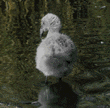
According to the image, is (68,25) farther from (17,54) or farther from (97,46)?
(17,54)

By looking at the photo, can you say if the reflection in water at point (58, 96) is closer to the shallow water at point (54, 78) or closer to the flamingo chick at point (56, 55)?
the shallow water at point (54, 78)

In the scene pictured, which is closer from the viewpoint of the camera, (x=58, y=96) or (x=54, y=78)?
(x=58, y=96)

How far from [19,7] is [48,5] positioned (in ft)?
5.26

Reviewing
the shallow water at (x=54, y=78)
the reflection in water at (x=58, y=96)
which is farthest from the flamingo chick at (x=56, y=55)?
the shallow water at (x=54, y=78)

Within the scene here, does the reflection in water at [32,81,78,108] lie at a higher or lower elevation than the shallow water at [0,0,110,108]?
lower

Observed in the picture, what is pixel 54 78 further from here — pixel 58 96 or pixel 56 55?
pixel 56 55

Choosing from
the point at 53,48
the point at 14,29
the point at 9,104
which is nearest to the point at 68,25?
the point at 14,29

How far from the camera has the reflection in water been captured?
3.58 m

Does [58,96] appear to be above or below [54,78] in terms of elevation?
below

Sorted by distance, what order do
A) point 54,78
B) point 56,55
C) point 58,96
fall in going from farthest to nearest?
point 54,78 → point 58,96 → point 56,55

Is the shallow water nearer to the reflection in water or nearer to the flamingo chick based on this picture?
the reflection in water

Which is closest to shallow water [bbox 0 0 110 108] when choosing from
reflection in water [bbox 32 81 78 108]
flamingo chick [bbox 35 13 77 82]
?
reflection in water [bbox 32 81 78 108]

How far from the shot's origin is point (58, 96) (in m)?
3.86

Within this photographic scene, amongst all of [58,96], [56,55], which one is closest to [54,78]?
[58,96]
